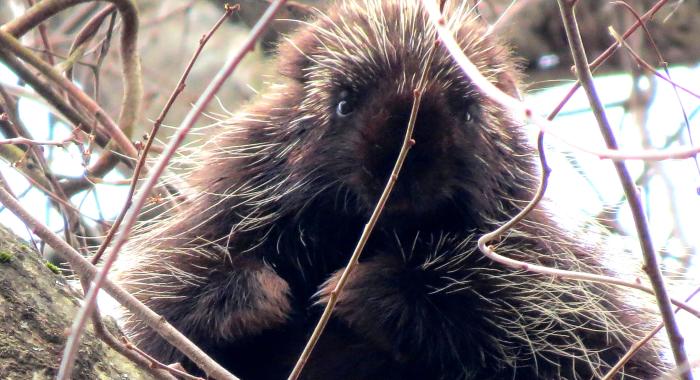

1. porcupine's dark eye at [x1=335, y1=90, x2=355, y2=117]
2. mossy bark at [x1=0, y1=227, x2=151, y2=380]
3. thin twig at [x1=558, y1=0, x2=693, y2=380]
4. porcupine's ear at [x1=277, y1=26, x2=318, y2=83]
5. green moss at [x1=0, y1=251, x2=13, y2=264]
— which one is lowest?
mossy bark at [x1=0, y1=227, x2=151, y2=380]

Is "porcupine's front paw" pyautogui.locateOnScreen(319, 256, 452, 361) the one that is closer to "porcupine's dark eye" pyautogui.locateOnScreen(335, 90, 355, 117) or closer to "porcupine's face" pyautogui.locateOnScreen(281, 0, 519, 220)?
"porcupine's face" pyautogui.locateOnScreen(281, 0, 519, 220)

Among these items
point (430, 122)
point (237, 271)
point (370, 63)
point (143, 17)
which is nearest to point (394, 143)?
point (430, 122)

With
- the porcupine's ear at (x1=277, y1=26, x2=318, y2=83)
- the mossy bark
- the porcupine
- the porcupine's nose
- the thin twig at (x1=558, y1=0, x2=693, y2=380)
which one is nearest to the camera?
the thin twig at (x1=558, y1=0, x2=693, y2=380)

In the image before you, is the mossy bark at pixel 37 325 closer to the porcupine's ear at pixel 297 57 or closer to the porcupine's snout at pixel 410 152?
the porcupine's snout at pixel 410 152

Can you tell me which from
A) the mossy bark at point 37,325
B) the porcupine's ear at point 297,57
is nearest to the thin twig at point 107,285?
the mossy bark at point 37,325

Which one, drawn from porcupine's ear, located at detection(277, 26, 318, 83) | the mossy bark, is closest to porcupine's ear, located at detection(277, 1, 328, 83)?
porcupine's ear, located at detection(277, 26, 318, 83)

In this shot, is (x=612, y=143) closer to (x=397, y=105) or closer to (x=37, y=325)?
(x=397, y=105)

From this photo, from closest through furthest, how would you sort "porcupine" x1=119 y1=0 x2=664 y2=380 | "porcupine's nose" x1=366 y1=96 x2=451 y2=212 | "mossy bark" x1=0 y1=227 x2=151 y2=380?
"mossy bark" x1=0 y1=227 x2=151 y2=380 → "porcupine's nose" x1=366 y1=96 x2=451 y2=212 → "porcupine" x1=119 y1=0 x2=664 y2=380

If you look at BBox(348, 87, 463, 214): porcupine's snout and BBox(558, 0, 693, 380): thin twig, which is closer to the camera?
BBox(558, 0, 693, 380): thin twig

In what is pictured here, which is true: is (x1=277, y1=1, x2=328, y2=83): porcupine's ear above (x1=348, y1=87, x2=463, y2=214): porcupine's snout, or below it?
above
